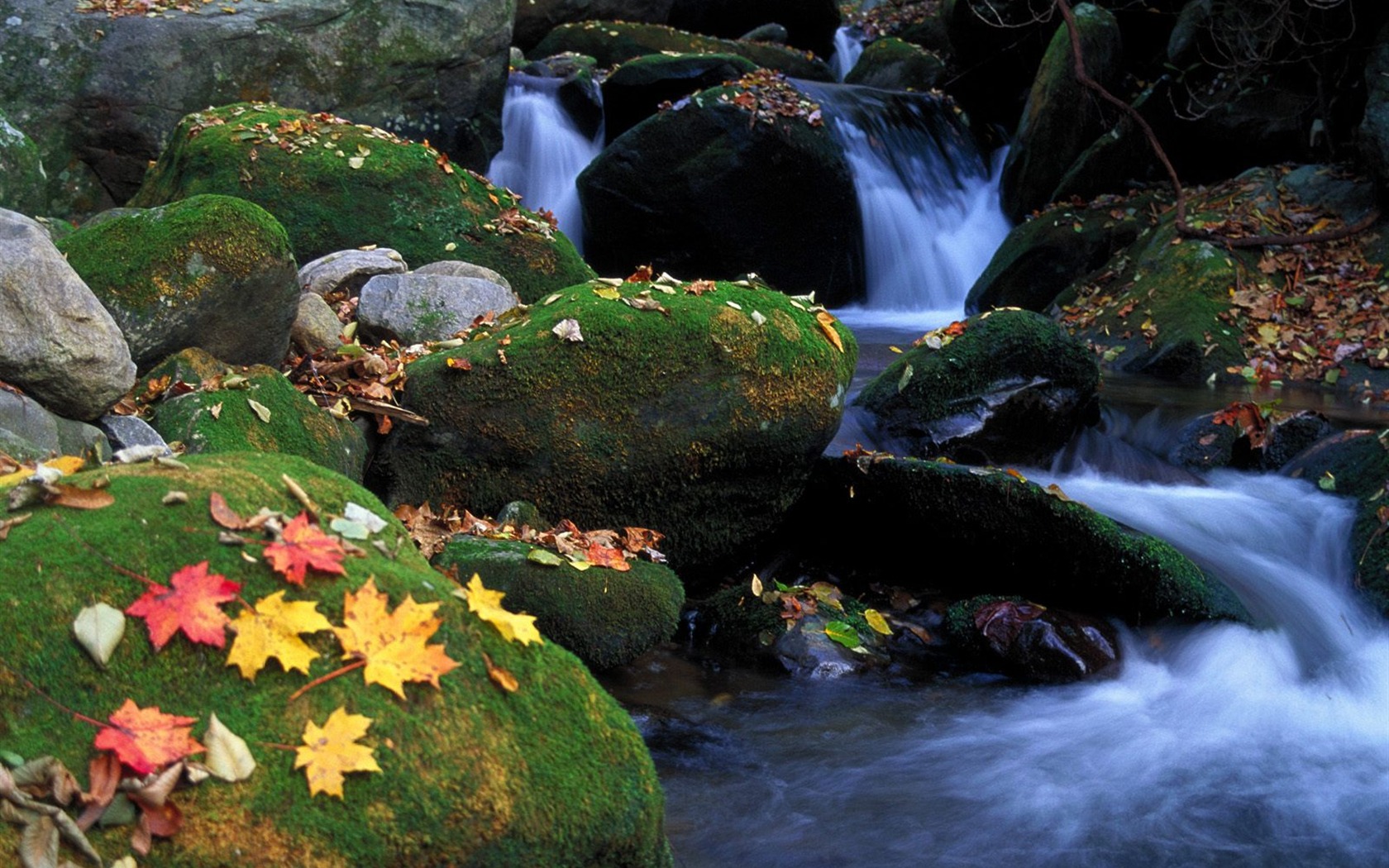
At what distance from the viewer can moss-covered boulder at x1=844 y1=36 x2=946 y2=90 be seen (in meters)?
17.2

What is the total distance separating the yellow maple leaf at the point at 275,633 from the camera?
2.38 metres

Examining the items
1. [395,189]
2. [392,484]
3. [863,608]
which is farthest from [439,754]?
[395,189]

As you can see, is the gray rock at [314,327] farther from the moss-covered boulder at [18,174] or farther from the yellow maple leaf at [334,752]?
the yellow maple leaf at [334,752]

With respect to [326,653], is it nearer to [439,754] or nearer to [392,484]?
[439,754]

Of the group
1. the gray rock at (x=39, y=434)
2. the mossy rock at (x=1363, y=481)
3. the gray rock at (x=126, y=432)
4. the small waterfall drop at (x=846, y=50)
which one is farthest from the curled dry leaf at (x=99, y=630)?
the small waterfall drop at (x=846, y=50)

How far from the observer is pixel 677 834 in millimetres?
3729

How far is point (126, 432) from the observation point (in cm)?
427

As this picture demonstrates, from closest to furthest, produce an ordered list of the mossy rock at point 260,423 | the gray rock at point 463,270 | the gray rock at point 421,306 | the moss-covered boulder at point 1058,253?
the mossy rock at point 260,423, the gray rock at point 421,306, the gray rock at point 463,270, the moss-covered boulder at point 1058,253

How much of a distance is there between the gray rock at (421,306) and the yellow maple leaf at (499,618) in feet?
12.0

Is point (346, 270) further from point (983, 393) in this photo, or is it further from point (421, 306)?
point (983, 393)

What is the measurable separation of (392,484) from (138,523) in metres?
2.60

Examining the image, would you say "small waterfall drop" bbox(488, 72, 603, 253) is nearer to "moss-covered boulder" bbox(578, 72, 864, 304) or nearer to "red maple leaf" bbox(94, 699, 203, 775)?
"moss-covered boulder" bbox(578, 72, 864, 304)

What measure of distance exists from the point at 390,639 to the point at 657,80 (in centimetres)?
1262

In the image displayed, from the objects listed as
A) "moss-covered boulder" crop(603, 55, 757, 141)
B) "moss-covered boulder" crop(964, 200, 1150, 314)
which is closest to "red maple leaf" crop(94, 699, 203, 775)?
"moss-covered boulder" crop(964, 200, 1150, 314)
